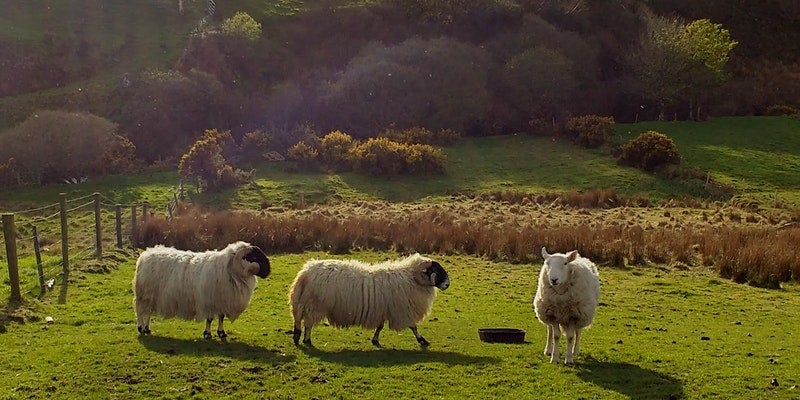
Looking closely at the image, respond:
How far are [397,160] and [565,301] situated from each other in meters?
29.7

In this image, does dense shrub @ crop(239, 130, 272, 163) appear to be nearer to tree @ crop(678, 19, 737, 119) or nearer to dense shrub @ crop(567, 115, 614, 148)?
dense shrub @ crop(567, 115, 614, 148)

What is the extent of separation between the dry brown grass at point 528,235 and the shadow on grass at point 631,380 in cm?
1079

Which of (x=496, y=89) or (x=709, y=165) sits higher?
(x=496, y=89)

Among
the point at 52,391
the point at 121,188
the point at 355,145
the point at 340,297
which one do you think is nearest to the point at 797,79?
the point at 355,145

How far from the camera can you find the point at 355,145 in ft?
141

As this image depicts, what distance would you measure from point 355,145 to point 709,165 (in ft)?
66.8

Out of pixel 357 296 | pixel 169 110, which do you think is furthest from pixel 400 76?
pixel 357 296

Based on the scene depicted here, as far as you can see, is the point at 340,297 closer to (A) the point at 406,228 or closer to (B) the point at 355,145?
(A) the point at 406,228

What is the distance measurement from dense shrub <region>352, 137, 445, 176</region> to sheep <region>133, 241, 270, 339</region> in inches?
1082

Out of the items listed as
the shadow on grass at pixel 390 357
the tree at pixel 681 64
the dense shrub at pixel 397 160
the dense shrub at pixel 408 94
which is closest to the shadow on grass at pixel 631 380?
the shadow on grass at pixel 390 357

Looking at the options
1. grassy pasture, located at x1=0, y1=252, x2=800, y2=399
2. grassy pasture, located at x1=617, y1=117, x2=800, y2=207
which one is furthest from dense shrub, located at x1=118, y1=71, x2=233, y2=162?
Answer: grassy pasture, located at x1=0, y1=252, x2=800, y2=399

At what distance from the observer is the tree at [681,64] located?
2085 inches

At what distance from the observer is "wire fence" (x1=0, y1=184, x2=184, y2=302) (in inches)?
596

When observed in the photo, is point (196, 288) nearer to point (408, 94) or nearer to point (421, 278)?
point (421, 278)
